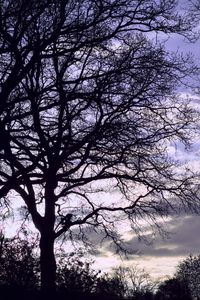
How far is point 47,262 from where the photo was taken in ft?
65.0

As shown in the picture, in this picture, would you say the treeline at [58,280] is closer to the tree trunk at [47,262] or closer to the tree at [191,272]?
the tree trunk at [47,262]

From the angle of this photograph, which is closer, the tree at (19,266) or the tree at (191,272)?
the tree at (19,266)

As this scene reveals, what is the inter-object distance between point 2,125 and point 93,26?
454 cm

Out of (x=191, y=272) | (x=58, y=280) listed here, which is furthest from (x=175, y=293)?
(x=191, y=272)

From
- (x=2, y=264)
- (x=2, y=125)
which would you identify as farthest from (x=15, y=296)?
(x=2, y=264)

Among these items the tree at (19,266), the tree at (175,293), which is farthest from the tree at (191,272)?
the tree at (19,266)

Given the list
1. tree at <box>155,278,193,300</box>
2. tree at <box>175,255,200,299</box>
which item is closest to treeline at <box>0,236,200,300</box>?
tree at <box>155,278,193,300</box>

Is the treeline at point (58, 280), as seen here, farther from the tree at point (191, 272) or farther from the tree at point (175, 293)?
the tree at point (191, 272)

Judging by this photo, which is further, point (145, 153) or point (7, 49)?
point (145, 153)

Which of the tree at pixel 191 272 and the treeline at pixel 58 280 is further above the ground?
the tree at pixel 191 272

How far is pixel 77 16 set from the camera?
16.1m

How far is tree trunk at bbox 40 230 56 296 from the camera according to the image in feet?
62.2

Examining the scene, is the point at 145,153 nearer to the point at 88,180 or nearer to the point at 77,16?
the point at 88,180

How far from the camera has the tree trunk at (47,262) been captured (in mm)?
18950
